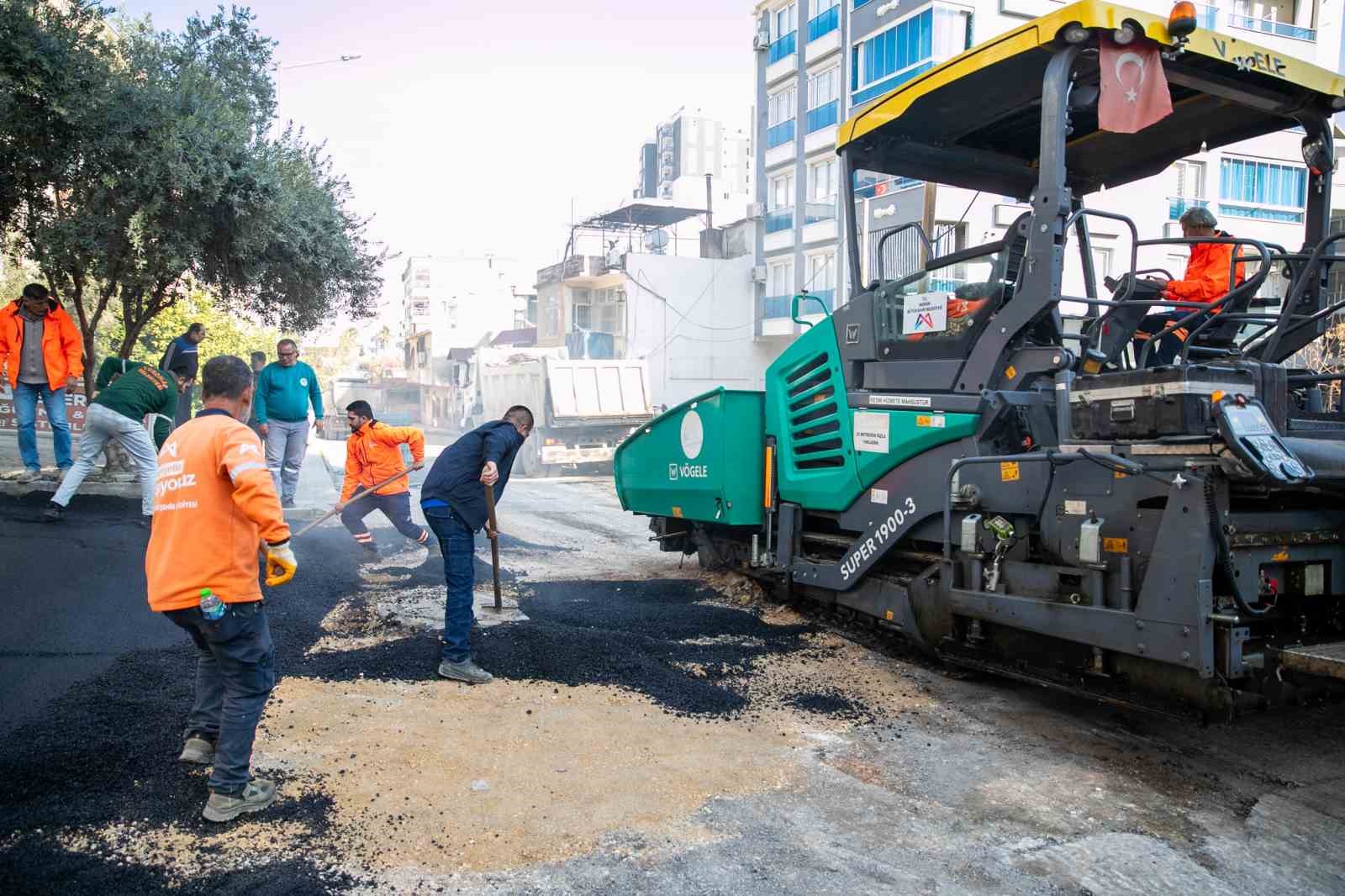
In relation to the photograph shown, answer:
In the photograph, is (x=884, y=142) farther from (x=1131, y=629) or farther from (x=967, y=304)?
(x=1131, y=629)

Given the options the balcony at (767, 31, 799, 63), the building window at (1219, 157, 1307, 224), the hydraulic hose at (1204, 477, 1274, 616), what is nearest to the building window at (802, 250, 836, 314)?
the balcony at (767, 31, 799, 63)

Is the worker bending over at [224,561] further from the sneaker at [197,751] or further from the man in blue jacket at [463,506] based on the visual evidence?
the man in blue jacket at [463,506]

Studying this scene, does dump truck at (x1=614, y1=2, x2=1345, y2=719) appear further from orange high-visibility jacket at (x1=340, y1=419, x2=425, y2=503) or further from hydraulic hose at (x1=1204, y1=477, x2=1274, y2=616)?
orange high-visibility jacket at (x1=340, y1=419, x2=425, y2=503)

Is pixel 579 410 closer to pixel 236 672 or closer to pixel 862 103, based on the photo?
pixel 862 103

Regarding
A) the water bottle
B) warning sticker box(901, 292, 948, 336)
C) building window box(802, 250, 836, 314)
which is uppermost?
building window box(802, 250, 836, 314)

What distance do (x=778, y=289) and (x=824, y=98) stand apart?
589 cm

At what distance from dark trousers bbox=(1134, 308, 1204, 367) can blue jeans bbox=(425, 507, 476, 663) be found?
140 inches

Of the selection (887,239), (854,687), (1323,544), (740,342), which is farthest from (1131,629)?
(740,342)

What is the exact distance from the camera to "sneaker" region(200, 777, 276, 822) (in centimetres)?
317

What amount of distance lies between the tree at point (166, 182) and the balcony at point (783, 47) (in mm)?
21375

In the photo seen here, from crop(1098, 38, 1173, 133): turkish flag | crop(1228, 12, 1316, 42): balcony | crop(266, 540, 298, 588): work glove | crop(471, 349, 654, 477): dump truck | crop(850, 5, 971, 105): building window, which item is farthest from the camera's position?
crop(1228, 12, 1316, 42): balcony

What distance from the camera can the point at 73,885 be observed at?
2.75 metres

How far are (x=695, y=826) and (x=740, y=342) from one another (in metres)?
29.5

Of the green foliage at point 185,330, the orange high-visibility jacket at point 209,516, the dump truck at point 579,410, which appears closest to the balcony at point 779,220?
the dump truck at point 579,410
